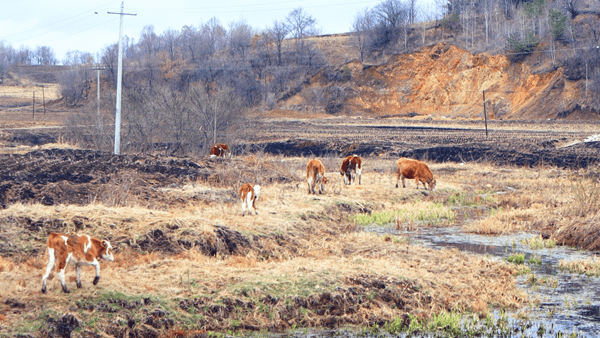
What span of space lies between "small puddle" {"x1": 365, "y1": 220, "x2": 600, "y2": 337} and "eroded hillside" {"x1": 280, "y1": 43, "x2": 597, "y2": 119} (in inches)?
1973

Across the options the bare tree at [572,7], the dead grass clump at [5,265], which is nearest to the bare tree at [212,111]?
the dead grass clump at [5,265]

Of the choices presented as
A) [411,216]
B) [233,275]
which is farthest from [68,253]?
[411,216]

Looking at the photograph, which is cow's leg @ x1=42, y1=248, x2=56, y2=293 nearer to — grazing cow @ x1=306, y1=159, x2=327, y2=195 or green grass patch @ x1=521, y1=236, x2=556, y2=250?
green grass patch @ x1=521, y1=236, x2=556, y2=250

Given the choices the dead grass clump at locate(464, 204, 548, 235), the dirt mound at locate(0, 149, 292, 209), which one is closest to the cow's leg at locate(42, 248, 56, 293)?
the dirt mound at locate(0, 149, 292, 209)

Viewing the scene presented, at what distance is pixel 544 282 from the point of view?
11.3 meters

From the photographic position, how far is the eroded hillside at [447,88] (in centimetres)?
6325

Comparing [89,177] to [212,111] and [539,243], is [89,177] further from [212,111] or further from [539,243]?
[212,111]

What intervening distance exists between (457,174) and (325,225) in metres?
13.5

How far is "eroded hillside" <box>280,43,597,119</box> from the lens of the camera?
6325cm

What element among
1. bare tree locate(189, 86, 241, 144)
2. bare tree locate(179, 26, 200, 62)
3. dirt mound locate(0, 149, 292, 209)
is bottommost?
dirt mound locate(0, 149, 292, 209)

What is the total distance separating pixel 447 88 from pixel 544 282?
65453mm

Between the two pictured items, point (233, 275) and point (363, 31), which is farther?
point (363, 31)

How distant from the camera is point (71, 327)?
8.05 metres

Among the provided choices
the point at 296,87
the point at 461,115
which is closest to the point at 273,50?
the point at 296,87
